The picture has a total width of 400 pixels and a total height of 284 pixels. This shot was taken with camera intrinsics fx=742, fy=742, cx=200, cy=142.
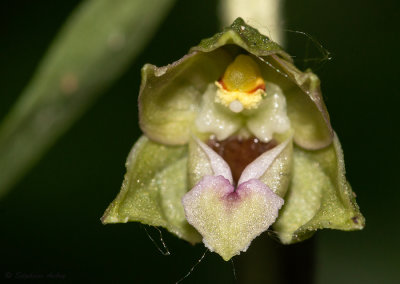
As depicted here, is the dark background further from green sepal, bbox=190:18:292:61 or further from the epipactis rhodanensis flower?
green sepal, bbox=190:18:292:61

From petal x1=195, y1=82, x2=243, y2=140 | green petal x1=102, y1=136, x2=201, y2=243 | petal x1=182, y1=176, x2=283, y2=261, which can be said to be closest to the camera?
petal x1=182, y1=176, x2=283, y2=261

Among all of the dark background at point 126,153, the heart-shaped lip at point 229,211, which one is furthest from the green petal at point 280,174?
the dark background at point 126,153

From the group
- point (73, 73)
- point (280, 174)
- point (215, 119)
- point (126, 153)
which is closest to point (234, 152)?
point (215, 119)

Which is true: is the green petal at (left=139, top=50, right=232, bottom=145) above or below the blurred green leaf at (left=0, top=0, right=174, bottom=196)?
below

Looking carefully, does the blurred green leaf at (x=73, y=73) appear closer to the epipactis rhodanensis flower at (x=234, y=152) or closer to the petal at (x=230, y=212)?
the epipactis rhodanensis flower at (x=234, y=152)

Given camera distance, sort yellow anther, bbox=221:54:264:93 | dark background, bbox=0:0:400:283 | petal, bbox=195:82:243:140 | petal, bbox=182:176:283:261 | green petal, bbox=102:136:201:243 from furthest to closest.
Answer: dark background, bbox=0:0:400:283, petal, bbox=195:82:243:140, yellow anther, bbox=221:54:264:93, green petal, bbox=102:136:201:243, petal, bbox=182:176:283:261

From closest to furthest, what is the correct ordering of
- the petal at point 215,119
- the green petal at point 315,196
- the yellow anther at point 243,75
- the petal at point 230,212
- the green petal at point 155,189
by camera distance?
1. the petal at point 230,212
2. the green petal at point 315,196
3. the green petal at point 155,189
4. the yellow anther at point 243,75
5. the petal at point 215,119

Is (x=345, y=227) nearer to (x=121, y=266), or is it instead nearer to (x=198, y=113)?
(x=198, y=113)

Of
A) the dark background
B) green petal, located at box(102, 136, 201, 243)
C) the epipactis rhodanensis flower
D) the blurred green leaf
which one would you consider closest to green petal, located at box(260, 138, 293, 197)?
the epipactis rhodanensis flower
